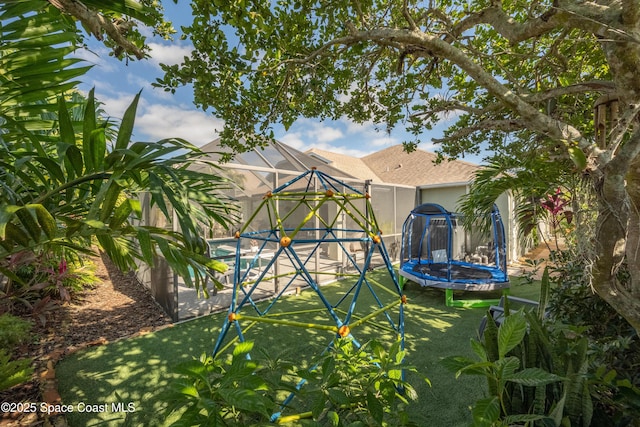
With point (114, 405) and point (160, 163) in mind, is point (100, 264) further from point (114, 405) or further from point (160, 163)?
point (160, 163)

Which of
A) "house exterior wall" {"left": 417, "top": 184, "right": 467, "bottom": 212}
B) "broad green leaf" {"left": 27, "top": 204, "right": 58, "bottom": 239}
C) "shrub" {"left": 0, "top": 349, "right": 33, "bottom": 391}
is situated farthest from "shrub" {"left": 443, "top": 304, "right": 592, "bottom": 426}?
"house exterior wall" {"left": 417, "top": 184, "right": 467, "bottom": 212}

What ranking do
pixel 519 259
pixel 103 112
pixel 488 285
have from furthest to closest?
pixel 519 259 < pixel 488 285 < pixel 103 112

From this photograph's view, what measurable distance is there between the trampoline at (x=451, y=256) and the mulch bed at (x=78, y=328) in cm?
478

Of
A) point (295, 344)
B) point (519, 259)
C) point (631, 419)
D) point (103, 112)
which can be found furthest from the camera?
point (519, 259)

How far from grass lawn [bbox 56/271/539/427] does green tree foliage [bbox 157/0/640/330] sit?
1541 mm

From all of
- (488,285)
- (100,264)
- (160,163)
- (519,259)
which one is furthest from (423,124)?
(100,264)

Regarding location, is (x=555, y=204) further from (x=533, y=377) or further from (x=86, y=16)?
(x=86, y=16)

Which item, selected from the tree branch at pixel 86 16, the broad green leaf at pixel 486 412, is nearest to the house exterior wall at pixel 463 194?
the broad green leaf at pixel 486 412

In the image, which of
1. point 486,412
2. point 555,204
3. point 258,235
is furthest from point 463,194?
point 486,412

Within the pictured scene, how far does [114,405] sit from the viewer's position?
2.44m

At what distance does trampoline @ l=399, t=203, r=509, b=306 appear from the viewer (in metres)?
5.12

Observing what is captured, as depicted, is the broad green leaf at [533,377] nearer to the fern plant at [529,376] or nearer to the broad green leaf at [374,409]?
the fern plant at [529,376]

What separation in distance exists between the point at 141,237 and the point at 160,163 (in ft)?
1.04

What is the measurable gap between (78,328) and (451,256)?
7.74 metres
